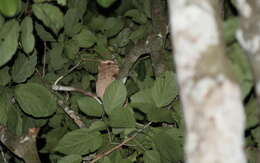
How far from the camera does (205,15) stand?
57 centimetres

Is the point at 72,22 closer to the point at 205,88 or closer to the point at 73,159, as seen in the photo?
the point at 73,159

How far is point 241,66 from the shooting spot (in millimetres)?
685

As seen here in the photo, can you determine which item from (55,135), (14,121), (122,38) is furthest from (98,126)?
(122,38)

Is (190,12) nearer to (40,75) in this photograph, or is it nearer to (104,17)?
(40,75)

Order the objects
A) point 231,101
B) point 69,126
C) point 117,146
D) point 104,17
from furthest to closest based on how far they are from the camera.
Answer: point 104,17, point 69,126, point 117,146, point 231,101

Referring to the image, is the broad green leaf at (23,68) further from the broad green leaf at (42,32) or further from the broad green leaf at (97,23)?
the broad green leaf at (97,23)

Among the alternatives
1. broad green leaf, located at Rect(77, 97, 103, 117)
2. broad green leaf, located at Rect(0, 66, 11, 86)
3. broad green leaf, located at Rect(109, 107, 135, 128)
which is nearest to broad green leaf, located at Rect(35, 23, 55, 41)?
broad green leaf, located at Rect(0, 66, 11, 86)

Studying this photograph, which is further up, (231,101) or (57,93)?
(231,101)

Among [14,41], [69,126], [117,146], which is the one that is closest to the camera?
[14,41]

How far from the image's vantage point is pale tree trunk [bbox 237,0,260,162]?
0.58m

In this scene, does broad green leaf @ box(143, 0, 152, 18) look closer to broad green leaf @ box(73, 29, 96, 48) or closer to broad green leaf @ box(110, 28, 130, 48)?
broad green leaf @ box(110, 28, 130, 48)

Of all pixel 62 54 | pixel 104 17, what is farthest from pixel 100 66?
pixel 104 17

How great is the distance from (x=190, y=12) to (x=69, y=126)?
1368mm

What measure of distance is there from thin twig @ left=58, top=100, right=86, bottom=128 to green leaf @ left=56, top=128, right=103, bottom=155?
30 centimetres
